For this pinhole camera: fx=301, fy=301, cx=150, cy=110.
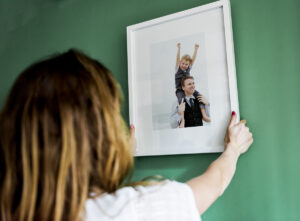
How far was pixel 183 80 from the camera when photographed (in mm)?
1108

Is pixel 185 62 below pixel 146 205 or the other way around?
the other way around

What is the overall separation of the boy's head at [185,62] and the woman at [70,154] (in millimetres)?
505

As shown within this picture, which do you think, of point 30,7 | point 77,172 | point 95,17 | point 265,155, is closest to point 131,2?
point 95,17

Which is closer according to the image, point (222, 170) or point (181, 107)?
point (222, 170)

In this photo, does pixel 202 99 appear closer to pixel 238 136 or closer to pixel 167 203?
pixel 238 136

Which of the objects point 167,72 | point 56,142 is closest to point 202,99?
point 167,72

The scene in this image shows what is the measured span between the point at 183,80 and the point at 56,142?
0.63 m

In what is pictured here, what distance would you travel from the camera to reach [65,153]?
570 mm

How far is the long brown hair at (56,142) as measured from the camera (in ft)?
1.86

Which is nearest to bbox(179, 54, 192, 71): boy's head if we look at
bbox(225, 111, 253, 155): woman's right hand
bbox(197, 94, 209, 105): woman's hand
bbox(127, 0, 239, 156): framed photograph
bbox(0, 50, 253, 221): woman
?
bbox(127, 0, 239, 156): framed photograph

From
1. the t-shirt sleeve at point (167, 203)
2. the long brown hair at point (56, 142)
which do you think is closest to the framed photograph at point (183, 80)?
the t-shirt sleeve at point (167, 203)

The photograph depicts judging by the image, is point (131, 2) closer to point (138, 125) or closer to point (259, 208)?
point (138, 125)

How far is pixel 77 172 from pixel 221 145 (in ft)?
1.88

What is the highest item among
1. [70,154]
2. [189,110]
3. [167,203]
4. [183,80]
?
[183,80]
